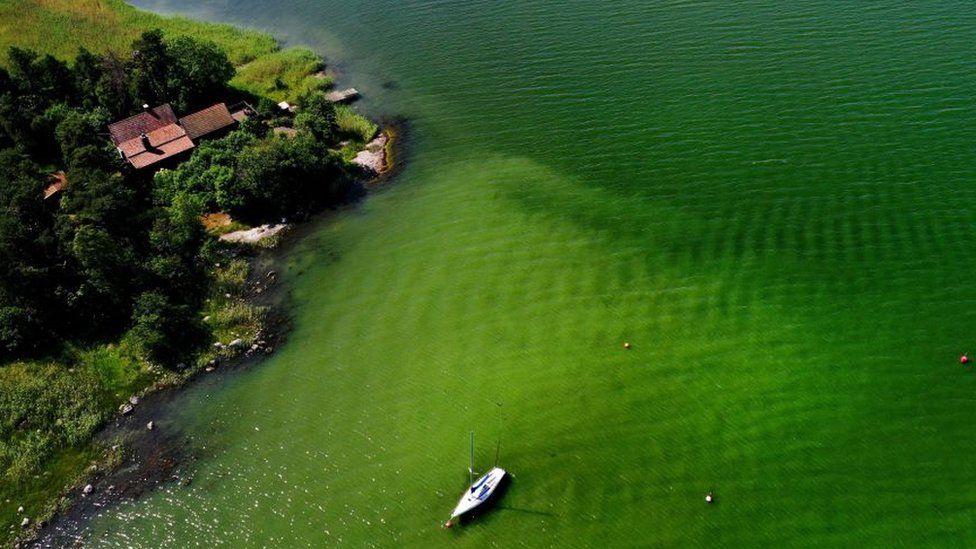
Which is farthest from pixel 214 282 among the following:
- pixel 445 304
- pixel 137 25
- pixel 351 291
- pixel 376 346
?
pixel 137 25

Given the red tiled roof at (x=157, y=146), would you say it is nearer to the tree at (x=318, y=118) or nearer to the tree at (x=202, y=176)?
the tree at (x=202, y=176)

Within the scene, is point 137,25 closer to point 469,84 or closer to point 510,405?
point 469,84

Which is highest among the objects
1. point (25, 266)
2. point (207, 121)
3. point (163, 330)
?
point (207, 121)

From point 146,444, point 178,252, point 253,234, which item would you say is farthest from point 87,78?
point 146,444

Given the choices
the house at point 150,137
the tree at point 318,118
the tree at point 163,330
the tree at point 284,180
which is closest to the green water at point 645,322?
the tree at point 284,180

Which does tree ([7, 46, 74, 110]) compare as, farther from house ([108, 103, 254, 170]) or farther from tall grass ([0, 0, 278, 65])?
tall grass ([0, 0, 278, 65])

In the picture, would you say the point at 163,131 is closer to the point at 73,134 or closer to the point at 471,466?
the point at 73,134
